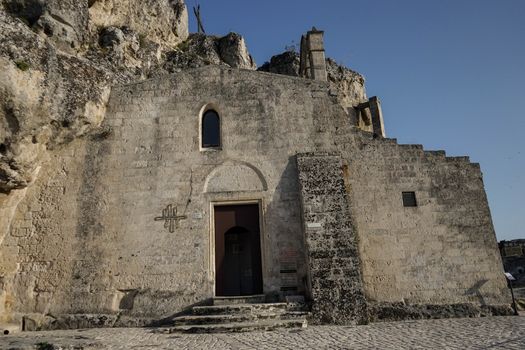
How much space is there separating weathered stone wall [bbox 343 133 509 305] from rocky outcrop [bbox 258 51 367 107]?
38.4 ft

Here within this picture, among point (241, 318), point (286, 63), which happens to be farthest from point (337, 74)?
point (241, 318)

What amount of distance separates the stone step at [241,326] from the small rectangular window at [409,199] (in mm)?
4221

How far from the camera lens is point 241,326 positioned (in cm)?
735

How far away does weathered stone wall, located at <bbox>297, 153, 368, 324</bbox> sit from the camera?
26.7 feet

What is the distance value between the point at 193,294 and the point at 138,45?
14.4 metres

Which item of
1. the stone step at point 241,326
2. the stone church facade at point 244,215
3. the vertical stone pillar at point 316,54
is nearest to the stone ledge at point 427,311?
the stone church facade at point 244,215

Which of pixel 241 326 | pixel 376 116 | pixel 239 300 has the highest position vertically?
pixel 376 116

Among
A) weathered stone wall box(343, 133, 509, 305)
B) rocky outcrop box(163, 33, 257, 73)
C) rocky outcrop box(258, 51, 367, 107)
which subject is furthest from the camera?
rocky outcrop box(163, 33, 257, 73)

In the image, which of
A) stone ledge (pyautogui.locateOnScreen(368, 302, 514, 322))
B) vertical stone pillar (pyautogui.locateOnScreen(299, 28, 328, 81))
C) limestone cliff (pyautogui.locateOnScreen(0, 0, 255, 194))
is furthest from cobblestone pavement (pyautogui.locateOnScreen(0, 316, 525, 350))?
vertical stone pillar (pyautogui.locateOnScreen(299, 28, 328, 81))

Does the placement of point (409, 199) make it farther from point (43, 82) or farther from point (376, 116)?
point (43, 82)

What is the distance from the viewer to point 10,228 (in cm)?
958

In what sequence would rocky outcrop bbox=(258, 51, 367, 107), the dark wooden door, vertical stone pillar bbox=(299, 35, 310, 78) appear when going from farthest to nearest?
1. rocky outcrop bbox=(258, 51, 367, 107)
2. vertical stone pillar bbox=(299, 35, 310, 78)
3. the dark wooden door

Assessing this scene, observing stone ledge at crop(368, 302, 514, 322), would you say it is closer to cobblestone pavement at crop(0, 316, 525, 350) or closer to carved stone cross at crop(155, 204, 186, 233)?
cobblestone pavement at crop(0, 316, 525, 350)

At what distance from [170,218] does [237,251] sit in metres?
2.20
